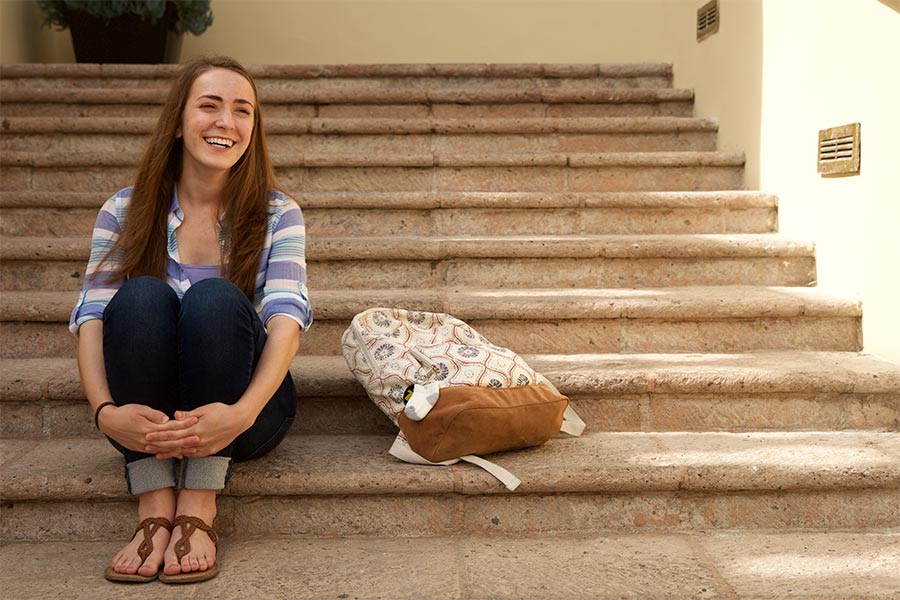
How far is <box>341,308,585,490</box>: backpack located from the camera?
6.68ft

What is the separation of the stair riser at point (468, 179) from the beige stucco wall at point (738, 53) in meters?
0.22

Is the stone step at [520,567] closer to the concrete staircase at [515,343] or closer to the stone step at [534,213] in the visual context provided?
the concrete staircase at [515,343]

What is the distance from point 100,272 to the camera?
2.01 m

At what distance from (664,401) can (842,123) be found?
1122 mm

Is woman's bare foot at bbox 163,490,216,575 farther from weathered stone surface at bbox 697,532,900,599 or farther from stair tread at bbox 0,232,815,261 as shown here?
stair tread at bbox 0,232,815,261

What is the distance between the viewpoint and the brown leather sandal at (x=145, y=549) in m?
1.76

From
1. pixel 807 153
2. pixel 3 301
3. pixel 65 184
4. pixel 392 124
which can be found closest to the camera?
pixel 3 301

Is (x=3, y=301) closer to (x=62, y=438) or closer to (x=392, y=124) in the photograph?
(x=62, y=438)

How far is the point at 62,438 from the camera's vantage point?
7.63 ft

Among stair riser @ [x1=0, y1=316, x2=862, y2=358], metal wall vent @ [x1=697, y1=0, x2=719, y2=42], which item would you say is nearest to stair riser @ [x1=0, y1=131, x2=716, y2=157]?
metal wall vent @ [x1=697, y1=0, x2=719, y2=42]

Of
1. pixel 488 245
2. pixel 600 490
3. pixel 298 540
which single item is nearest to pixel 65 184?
pixel 488 245

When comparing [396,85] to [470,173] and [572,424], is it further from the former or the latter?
[572,424]

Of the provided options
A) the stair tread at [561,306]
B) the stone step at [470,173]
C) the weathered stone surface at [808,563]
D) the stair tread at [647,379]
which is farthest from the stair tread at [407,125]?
the weathered stone surface at [808,563]

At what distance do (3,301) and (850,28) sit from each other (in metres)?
2.56
